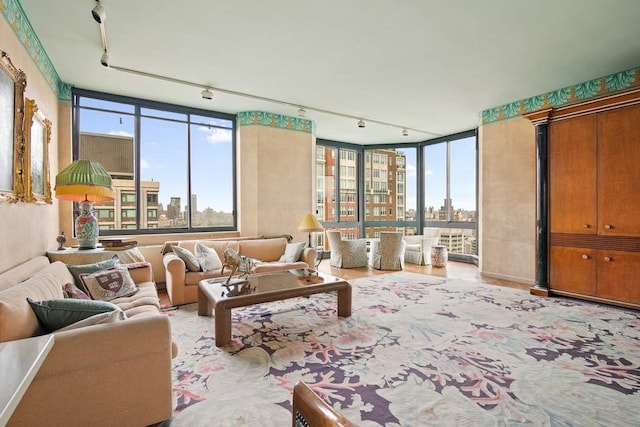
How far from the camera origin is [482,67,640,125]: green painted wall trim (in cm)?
419

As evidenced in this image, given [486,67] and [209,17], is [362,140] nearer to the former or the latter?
[486,67]

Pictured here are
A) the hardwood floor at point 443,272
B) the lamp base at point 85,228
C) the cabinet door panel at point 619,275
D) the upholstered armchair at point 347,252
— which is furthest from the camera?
the upholstered armchair at point 347,252

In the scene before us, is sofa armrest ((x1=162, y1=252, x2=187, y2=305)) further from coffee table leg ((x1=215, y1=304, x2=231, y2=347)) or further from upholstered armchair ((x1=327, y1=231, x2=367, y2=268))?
upholstered armchair ((x1=327, y1=231, x2=367, y2=268))

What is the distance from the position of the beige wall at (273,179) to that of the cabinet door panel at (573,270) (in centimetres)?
417

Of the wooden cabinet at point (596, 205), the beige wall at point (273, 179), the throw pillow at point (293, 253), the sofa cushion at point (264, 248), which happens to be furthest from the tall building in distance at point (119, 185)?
the wooden cabinet at point (596, 205)

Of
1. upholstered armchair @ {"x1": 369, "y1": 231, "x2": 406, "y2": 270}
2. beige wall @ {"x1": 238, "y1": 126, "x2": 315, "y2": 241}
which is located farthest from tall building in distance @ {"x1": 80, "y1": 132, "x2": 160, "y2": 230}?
upholstered armchair @ {"x1": 369, "y1": 231, "x2": 406, "y2": 270}

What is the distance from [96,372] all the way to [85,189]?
2638 millimetres

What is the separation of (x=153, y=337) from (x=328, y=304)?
8.28 ft

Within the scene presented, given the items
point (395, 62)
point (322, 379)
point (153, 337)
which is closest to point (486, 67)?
point (395, 62)

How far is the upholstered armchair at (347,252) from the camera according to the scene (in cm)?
651

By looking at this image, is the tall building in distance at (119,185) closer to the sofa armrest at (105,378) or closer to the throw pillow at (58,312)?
the throw pillow at (58,312)

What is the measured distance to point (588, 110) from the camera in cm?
396

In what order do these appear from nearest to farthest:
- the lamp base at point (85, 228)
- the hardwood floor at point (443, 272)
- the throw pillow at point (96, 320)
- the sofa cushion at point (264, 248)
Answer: the throw pillow at point (96, 320) → the lamp base at point (85, 228) → the sofa cushion at point (264, 248) → the hardwood floor at point (443, 272)

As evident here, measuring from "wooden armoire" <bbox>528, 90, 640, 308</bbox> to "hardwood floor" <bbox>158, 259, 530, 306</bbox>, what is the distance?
88 centimetres
